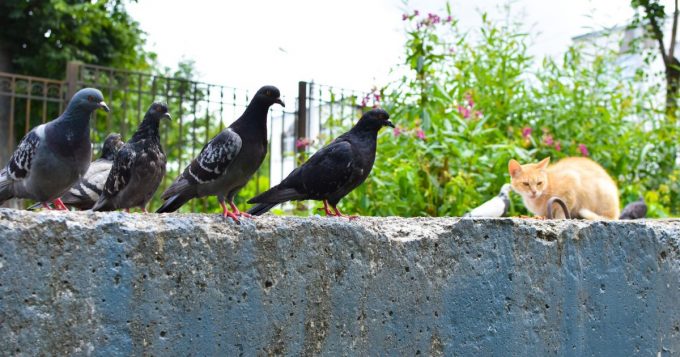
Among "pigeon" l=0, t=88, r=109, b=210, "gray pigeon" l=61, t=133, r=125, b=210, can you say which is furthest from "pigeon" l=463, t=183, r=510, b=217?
"pigeon" l=0, t=88, r=109, b=210

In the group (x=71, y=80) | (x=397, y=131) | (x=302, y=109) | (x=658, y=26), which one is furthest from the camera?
(x=658, y=26)

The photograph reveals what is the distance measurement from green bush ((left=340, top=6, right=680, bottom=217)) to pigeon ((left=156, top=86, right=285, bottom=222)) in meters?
2.60

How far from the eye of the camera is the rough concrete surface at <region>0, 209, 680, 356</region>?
6.63ft

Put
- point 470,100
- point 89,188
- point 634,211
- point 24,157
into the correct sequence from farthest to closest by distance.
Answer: point 470,100
point 634,211
point 89,188
point 24,157

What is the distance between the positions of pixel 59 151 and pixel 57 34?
1059 centimetres

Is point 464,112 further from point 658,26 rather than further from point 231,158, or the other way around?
point 658,26

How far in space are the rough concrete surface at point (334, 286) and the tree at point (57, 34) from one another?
1012 cm

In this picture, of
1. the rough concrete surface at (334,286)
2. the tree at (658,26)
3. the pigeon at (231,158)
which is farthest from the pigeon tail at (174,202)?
the tree at (658,26)

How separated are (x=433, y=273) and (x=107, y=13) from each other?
36.7 ft

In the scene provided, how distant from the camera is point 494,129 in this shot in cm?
566

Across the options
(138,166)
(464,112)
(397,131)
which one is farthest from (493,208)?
(138,166)

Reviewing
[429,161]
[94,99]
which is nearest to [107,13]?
[429,161]

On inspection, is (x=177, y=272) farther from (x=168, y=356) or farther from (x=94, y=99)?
(x=94, y=99)

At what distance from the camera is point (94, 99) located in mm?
2520
